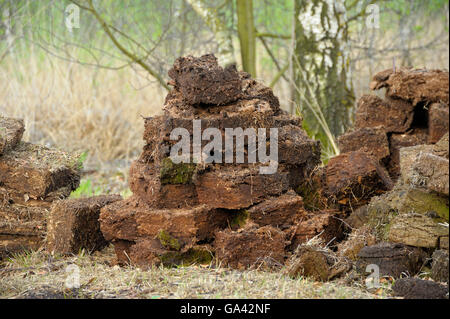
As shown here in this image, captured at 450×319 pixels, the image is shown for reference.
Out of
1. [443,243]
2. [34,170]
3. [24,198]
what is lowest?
[443,243]

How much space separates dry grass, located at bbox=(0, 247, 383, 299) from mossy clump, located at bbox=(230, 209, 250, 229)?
0.38m

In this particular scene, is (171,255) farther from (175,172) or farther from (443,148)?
(443,148)

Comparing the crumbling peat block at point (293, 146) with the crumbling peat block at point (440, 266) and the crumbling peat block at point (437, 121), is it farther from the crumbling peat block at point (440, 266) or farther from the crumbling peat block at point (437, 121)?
the crumbling peat block at point (440, 266)

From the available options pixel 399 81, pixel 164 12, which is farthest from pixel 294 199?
pixel 164 12

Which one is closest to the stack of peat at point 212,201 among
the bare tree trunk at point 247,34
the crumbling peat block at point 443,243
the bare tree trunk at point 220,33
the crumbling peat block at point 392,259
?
the crumbling peat block at point 392,259

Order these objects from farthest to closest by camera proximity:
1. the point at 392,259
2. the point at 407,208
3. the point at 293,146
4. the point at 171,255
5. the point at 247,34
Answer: the point at 247,34, the point at 293,146, the point at 171,255, the point at 407,208, the point at 392,259

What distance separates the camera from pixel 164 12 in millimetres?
8664

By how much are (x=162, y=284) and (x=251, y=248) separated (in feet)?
2.28

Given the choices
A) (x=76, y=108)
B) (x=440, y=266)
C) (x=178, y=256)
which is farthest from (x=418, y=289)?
(x=76, y=108)

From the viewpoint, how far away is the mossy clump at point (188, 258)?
12.9 ft

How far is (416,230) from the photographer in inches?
139

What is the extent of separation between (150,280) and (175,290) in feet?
0.93

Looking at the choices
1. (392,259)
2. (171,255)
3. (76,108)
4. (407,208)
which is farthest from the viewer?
(76,108)

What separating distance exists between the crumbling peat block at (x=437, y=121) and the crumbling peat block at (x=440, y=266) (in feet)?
3.74
